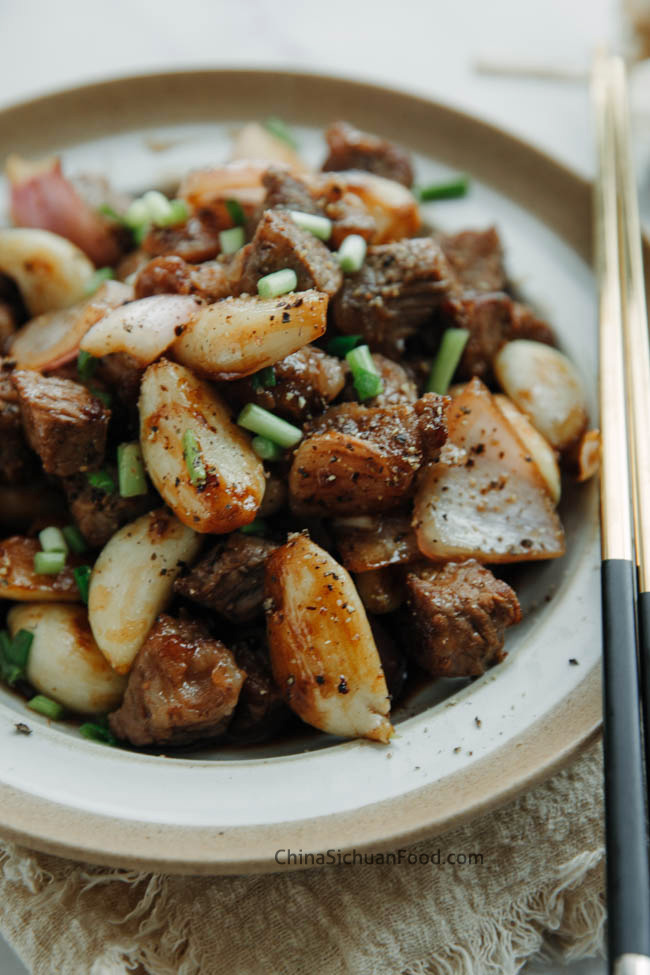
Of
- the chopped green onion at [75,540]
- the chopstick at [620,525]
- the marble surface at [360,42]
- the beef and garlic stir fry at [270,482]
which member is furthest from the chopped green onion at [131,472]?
the marble surface at [360,42]

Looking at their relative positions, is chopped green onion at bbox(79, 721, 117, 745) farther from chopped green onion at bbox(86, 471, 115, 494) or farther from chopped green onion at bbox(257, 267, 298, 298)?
chopped green onion at bbox(257, 267, 298, 298)

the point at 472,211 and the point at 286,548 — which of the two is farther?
the point at 472,211

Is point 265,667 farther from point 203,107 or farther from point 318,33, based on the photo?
point 318,33

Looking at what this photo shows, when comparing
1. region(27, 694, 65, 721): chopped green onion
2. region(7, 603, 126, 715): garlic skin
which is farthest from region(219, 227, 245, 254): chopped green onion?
region(27, 694, 65, 721): chopped green onion

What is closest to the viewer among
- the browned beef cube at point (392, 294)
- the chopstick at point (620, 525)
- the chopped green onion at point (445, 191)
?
the chopstick at point (620, 525)

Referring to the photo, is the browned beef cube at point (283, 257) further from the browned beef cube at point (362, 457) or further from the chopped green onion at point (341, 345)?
the browned beef cube at point (362, 457)

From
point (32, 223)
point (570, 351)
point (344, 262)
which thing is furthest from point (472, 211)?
point (32, 223)

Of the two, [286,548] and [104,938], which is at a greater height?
[286,548]
